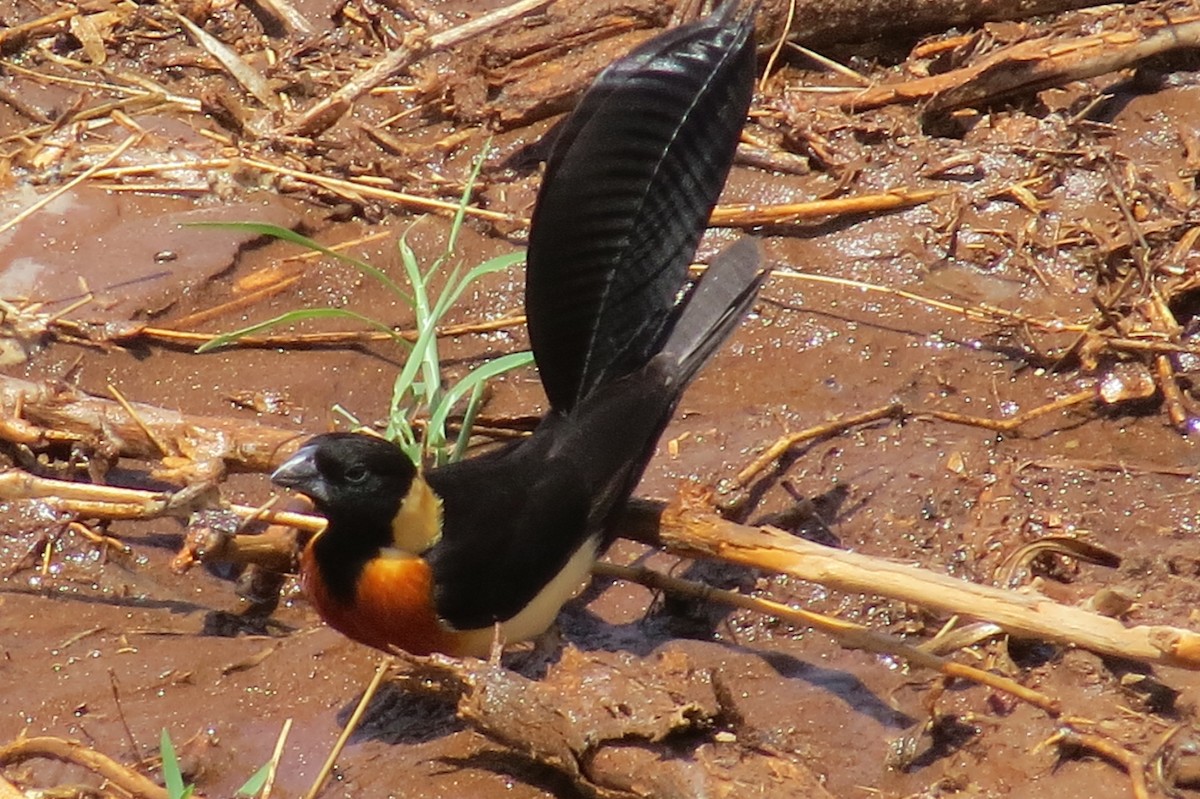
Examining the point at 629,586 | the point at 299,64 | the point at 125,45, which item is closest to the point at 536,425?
the point at 629,586

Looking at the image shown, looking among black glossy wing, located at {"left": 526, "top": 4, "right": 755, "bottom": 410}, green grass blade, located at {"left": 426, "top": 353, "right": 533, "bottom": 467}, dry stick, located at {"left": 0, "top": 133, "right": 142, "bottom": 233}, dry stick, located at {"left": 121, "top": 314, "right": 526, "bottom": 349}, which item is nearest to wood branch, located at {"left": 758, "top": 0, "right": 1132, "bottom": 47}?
dry stick, located at {"left": 121, "top": 314, "right": 526, "bottom": 349}

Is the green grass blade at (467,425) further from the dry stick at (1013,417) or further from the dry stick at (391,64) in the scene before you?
the dry stick at (391,64)

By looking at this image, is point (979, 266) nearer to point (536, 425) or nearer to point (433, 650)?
point (536, 425)

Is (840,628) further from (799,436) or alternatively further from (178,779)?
(178,779)

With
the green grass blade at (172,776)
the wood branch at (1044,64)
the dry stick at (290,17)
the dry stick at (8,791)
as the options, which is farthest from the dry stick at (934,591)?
the dry stick at (290,17)

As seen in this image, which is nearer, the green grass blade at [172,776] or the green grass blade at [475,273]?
the green grass blade at [172,776]

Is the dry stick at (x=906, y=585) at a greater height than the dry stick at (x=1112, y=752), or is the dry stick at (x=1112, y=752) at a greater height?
the dry stick at (x=906, y=585)
